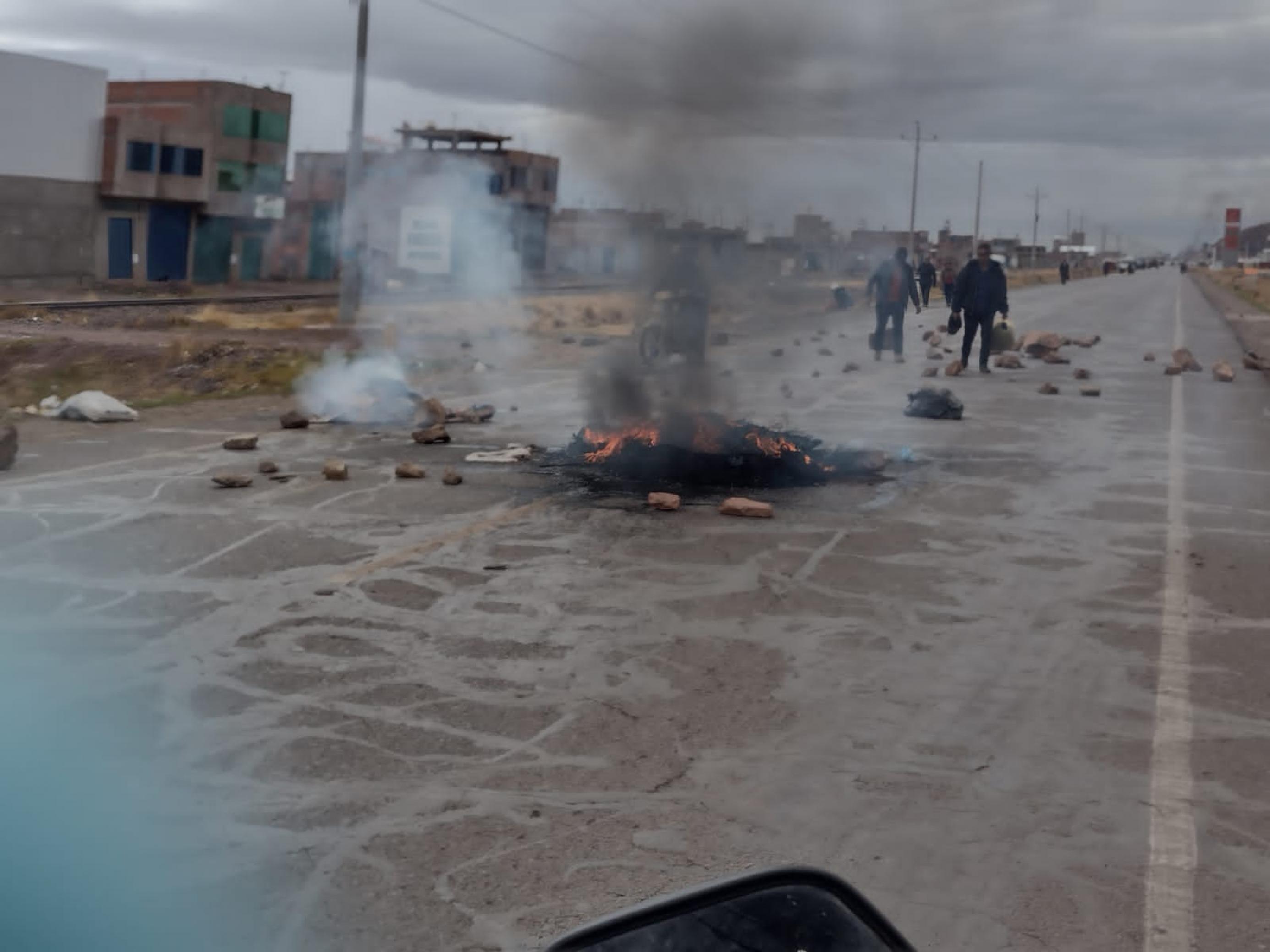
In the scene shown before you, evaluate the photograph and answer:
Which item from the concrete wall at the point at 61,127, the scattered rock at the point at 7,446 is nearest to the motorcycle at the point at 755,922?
the scattered rock at the point at 7,446

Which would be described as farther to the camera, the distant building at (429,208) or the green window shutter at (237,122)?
the green window shutter at (237,122)

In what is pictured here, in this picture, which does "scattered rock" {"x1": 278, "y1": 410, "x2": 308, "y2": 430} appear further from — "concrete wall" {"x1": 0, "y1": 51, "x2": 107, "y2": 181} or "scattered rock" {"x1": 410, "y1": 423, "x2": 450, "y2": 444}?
"concrete wall" {"x1": 0, "y1": 51, "x2": 107, "y2": 181}

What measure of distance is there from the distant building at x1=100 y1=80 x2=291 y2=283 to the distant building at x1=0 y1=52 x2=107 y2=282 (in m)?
0.89

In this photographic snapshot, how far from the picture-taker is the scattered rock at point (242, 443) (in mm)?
11906

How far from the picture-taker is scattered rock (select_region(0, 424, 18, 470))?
1070cm

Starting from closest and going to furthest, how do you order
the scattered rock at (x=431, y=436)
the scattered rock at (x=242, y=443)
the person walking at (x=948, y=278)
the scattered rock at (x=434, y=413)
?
the scattered rock at (x=242, y=443) → the scattered rock at (x=431, y=436) → the scattered rock at (x=434, y=413) → the person walking at (x=948, y=278)

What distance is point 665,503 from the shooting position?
32.1 feet

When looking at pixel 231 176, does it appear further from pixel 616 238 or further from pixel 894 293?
pixel 616 238

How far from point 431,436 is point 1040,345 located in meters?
16.6

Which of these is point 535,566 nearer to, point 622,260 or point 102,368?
point 622,260

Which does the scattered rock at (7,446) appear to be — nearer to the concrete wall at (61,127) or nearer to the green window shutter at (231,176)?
the concrete wall at (61,127)

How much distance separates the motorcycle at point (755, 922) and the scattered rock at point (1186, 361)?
23.2m

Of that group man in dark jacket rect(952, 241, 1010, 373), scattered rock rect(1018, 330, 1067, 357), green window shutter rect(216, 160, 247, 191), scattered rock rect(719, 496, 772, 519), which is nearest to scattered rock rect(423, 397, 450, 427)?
scattered rock rect(719, 496, 772, 519)

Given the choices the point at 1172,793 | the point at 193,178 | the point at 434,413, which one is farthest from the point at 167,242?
the point at 1172,793
